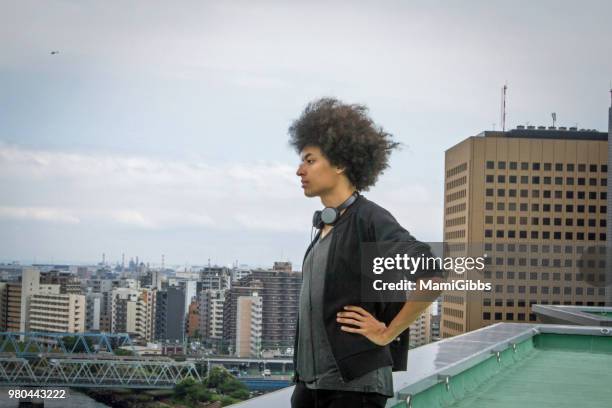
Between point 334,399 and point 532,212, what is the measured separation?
9228cm

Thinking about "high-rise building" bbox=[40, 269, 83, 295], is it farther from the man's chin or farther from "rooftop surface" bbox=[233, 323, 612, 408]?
the man's chin

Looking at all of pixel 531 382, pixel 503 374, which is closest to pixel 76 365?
pixel 503 374

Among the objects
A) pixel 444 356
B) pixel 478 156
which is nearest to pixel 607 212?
pixel 478 156

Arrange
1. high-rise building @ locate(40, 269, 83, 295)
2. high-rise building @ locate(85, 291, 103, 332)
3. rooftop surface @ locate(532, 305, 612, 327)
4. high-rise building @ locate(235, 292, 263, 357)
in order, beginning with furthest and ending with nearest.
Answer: high-rise building @ locate(85, 291, 103, 332) → high-rise building @ locate(40, 269, 83, 295) → high-rise building @ locate(235, 292, 263, 357) → rooftop surface @ locate(532, 305, 612, 327)

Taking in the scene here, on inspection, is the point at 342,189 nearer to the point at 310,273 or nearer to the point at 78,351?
the point at 310,273

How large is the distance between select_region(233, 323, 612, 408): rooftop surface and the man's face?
0.51m

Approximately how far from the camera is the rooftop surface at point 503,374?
2453 mm

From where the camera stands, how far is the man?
1.37 metres

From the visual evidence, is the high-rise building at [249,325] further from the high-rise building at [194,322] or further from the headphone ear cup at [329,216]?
the headphone ear cup at [329,216]

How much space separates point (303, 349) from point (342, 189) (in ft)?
0.82

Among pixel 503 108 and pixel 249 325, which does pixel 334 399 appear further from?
pixel 503 108

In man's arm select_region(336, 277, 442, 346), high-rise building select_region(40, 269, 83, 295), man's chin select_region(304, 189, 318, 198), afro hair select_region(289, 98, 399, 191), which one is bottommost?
high-rise building select_region(40, 269, 83, 295)

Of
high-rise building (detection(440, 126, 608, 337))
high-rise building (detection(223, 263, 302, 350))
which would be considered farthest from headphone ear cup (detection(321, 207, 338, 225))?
high-rise building (detection(440, 126, 608, 337))

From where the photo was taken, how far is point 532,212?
91.2m
